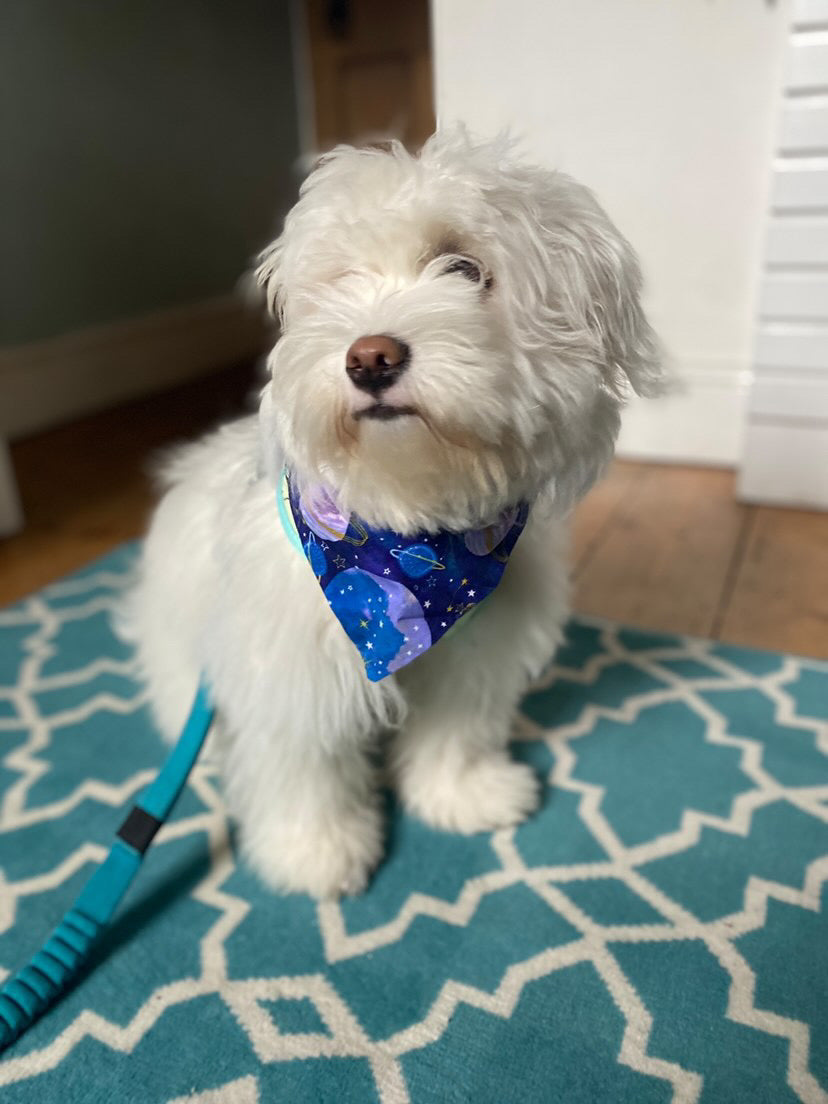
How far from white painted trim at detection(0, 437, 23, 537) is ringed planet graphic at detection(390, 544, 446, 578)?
153cm

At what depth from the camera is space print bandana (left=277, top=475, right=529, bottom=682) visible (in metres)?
0.86

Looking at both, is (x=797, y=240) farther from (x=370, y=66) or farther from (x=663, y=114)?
(x=370, y=66)

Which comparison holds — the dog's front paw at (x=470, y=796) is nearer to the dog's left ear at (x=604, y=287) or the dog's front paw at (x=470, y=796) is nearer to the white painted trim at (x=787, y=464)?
the dog's left ear at (x=604, y=287)

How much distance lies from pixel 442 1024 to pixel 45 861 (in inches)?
22.5

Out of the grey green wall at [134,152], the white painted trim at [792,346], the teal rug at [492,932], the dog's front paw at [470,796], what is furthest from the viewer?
the grey green wall at [134,152]

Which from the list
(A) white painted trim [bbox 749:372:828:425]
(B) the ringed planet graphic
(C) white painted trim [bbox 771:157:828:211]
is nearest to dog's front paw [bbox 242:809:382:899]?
(B) the ringed planet graphic

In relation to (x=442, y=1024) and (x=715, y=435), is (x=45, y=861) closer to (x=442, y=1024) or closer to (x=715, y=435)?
(x=442, y=1024)

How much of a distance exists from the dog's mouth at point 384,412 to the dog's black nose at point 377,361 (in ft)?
0.05

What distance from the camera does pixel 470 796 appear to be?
1.17 meters

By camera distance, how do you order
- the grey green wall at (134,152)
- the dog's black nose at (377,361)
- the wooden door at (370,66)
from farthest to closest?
the wooden door at (370,66) < the grey green wall at (134,152) < the dog's black nose at (377,361)

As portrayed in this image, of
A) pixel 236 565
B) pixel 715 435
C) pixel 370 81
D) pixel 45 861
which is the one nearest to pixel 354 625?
pixel 236 565

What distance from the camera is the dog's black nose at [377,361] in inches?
27.7

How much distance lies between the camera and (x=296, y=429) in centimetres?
78

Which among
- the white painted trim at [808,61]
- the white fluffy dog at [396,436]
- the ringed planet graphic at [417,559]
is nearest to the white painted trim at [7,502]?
the white fluffy dog at [396,436]
